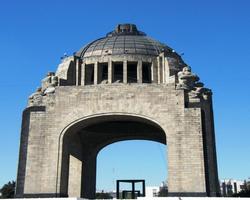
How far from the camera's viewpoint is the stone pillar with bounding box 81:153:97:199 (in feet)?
90.8

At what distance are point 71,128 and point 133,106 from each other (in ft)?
13.0

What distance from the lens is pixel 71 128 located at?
21953mm

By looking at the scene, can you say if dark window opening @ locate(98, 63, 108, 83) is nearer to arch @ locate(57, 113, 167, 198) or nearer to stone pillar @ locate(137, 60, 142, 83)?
stone pillar @ locate(137, 60, 142, 83)

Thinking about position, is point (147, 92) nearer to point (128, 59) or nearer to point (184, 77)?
point (184, 77)

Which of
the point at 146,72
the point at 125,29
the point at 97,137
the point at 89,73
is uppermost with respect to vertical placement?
the point at 125,29

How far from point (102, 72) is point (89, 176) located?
8154 millimetres

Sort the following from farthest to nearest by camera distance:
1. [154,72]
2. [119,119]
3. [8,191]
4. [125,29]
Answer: [8,191], [125,29], [154,72], [119,119]

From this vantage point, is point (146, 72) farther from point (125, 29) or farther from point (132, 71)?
point (125, 29)

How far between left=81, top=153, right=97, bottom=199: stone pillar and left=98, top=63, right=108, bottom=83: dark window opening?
20.0 feet

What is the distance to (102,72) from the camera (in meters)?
28.5

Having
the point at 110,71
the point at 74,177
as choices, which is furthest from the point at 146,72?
the point at 74,177

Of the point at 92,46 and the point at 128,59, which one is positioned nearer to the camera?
the point at 128,59

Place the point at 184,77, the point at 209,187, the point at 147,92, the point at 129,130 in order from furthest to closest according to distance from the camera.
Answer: the point at 129,130 < the point at 184,77 < the point at 147,92 < the point at 209,187

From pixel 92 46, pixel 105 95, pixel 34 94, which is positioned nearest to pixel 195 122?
pixel 105 95
